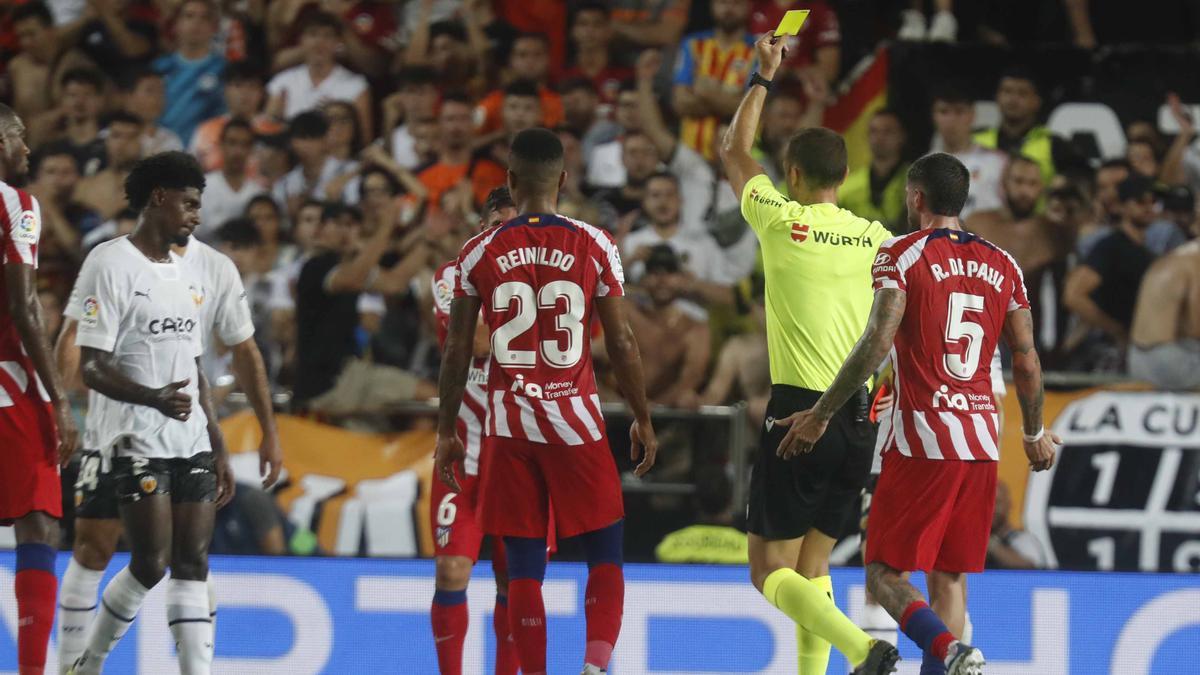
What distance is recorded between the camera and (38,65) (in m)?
12.7

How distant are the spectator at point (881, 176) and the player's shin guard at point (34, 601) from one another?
20.0 feet

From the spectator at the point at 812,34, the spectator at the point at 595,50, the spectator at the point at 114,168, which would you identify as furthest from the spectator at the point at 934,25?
the spectator at the point at 114,168

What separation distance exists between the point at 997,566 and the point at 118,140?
6.78 metres

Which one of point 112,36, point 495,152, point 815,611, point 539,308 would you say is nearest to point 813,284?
point 539,308

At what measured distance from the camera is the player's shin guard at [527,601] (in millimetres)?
6082

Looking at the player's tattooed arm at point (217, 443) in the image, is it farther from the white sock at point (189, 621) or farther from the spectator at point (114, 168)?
the spectator at point (114, 168)

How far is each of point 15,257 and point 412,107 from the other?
19.5 ft

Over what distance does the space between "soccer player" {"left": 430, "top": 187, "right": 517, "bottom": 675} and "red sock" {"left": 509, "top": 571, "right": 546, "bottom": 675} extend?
0.79m

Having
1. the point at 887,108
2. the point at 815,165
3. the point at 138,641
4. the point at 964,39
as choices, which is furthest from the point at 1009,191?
the point at 138,641

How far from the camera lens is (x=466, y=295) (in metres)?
6.18

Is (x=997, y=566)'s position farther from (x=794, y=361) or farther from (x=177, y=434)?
(x=177, y=434)

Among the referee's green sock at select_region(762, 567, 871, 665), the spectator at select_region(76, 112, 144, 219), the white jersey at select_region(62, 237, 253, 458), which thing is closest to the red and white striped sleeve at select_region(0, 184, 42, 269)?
the white jersey at select_region(62, 237, 253, 458)

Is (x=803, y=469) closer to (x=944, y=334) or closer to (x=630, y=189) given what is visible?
(x=944, y=334)

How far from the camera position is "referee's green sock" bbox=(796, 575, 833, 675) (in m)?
6.72
